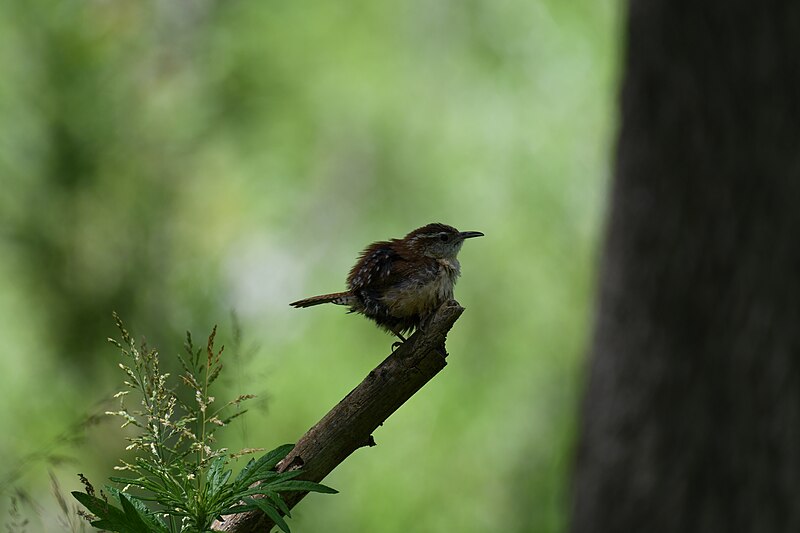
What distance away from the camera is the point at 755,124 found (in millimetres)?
4977

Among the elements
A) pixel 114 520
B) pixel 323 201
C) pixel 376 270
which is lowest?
pixel 114 520

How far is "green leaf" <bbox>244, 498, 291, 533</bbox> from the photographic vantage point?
176cm

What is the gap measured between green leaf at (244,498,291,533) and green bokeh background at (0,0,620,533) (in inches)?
282

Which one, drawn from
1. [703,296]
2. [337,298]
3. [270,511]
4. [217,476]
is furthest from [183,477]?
[703,296]

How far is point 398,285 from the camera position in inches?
120

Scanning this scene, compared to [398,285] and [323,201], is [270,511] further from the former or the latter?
[323,201]

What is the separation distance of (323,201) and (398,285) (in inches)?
370

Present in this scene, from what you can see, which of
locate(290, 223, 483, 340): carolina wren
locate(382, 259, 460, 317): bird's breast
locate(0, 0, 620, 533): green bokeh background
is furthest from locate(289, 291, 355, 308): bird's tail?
locate(0, 0, 620, 533): green bokeh background

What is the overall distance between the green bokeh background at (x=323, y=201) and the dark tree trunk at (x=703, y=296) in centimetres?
462

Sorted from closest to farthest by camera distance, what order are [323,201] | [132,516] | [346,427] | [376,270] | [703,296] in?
[132,516] < [346,427] < [376,270] < [703,296] < [323,201]

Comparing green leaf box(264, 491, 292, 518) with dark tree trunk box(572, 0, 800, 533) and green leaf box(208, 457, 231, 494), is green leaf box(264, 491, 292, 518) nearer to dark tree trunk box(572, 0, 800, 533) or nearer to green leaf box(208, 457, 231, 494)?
green leaf box(208, 457, 231, 494)

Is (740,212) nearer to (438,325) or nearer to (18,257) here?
(438,325)

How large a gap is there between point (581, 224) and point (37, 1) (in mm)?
6599

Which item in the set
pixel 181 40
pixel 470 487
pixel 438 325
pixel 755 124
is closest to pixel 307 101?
pixel 181 40
